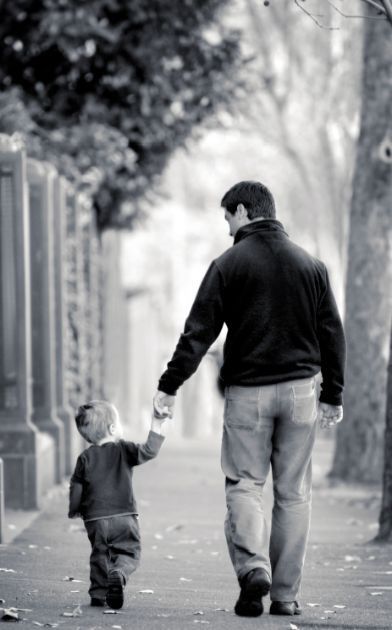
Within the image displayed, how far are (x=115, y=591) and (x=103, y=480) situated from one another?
0.48 metres

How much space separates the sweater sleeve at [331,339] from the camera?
625cm

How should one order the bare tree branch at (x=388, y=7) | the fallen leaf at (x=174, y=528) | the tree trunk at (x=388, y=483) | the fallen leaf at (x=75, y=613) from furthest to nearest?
the fallen leaf at (x=174, y=528) → the tree trunk at (x=388, y=483) → the bare tree branch at (x=388, y=7) → the fallen leaf at (x=75, y=613)

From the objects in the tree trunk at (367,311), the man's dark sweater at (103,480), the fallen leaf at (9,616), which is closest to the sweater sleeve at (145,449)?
the man's dark sweater at (103,480)

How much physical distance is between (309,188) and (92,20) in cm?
1041

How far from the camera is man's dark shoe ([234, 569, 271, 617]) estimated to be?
230 inches

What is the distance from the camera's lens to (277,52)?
2634cm

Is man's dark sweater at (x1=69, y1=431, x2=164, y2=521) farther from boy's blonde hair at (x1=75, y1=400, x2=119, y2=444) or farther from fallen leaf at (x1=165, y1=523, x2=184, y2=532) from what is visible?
fallen leaf at (x1=165, y1=523, x2=184, y2=532)

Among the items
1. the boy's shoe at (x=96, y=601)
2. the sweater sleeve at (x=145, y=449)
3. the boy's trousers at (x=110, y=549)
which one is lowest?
the boy's shoe at (x=96, y=601)

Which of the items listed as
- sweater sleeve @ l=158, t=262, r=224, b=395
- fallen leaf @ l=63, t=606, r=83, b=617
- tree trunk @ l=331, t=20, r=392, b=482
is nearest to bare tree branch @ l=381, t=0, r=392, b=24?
sweater sleeve @ l=158, t=262, r=224, b=395

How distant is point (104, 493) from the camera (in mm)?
6270

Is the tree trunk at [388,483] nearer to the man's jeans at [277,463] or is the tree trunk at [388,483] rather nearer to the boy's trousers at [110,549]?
the man's jeans at [277,463]

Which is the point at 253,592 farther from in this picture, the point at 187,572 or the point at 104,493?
the point at 187,572

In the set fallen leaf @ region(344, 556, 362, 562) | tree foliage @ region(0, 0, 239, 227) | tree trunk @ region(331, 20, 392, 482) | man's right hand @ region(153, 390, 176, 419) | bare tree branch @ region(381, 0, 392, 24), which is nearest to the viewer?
man's right hand @ region(153, 390, 176, 419)

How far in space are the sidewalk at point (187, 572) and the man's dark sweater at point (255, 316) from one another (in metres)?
0.99
